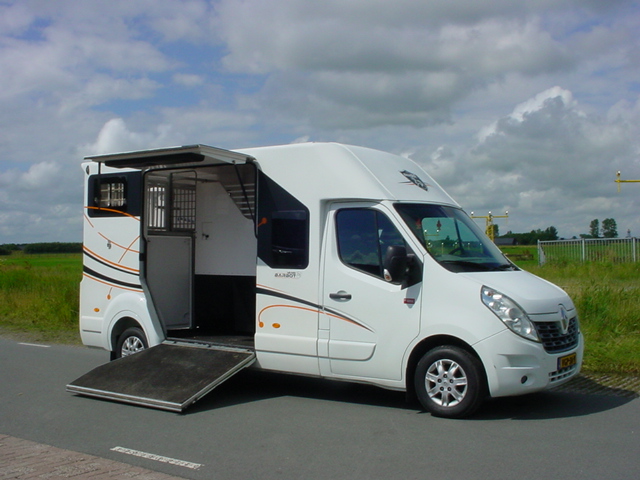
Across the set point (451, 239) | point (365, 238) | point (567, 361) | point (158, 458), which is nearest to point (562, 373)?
point (567, 361)

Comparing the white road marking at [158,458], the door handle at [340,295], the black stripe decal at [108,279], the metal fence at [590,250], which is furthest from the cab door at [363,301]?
the metal fence at [590,250]

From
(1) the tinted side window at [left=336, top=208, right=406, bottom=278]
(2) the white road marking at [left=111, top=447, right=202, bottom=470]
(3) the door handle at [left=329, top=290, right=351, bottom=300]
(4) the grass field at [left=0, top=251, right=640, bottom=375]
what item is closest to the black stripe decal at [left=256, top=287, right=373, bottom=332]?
(3) the door handle at [left=329, top=290, right=351, bottom=300]

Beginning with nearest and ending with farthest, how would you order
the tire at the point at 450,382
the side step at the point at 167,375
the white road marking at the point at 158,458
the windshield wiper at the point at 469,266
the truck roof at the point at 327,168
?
the white road marking at the point at 158,458 < the tire at the point at 450,382 < the windshield wiper at the point at 469,266 < the side step at the point at 167,375 < the truck roof at the point at 327,168

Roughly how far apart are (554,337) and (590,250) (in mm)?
24884

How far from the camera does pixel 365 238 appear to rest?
766 centimetres

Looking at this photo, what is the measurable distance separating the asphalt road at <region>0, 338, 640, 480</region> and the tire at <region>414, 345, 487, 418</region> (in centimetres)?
15

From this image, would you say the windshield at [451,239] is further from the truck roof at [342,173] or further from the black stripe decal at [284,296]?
the black stripe decal at [284,296]

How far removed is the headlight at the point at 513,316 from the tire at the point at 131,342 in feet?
16.1

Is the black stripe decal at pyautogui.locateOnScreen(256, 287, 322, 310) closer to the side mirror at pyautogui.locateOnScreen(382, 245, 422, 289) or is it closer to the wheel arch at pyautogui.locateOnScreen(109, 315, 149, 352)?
the side mirror at pyautogui.locateOnScreen(382, 245, 422, 289)

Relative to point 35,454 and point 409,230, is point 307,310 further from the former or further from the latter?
point 35,454

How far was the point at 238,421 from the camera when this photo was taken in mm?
7121

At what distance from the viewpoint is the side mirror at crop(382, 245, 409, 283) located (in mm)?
7023

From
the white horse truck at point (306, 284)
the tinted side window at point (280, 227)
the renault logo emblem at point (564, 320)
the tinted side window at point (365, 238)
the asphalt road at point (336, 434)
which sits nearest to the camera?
the asphalt road at point (336, 434)

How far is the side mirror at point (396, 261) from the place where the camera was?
7023 millimetres
